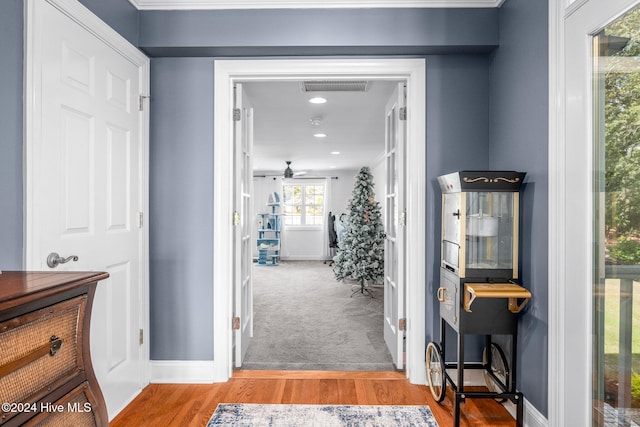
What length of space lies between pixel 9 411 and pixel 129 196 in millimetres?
1657

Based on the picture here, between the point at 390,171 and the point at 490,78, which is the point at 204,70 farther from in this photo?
the point at 490,78

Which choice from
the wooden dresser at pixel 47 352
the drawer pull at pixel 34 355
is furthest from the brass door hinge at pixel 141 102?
the drawer pull at pixel 34 355

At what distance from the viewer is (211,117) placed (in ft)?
8.50

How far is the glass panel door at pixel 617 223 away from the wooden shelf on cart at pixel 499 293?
33 centimetres

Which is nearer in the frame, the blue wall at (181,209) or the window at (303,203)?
the blue wall at (181,209)

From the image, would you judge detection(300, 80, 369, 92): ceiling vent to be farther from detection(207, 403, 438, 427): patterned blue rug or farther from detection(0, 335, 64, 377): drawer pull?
detection(0, 335, 64, 377): drawer pull

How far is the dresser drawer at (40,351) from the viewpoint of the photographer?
889 mm

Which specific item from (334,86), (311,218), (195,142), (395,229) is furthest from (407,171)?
(311,218)

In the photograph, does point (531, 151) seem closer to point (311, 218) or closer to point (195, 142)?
point (195, 142)

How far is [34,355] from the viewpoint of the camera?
97 cm

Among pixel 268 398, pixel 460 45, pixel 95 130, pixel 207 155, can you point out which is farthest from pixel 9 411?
pixel 460 45

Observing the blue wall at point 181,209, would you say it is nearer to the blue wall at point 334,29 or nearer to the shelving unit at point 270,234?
the blue wall at point 334,29

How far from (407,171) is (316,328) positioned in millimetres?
2094

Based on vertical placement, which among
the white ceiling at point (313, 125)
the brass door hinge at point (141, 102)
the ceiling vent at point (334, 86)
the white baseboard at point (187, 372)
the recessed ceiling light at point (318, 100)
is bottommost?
the white baseboard at point (187, 372)
